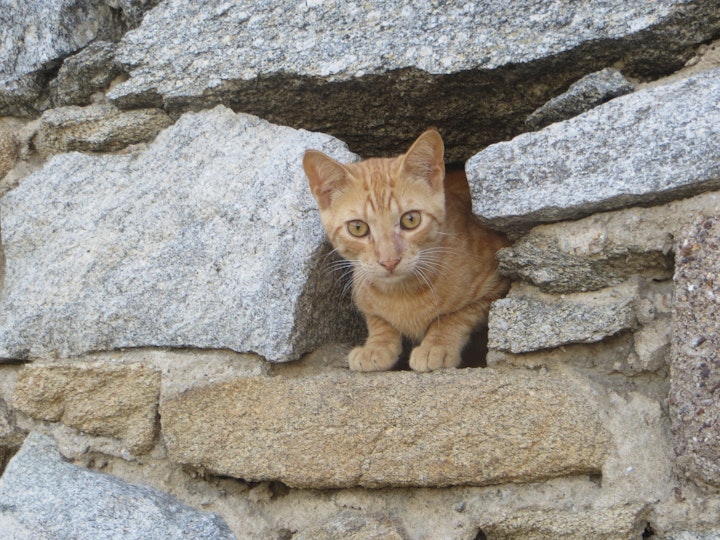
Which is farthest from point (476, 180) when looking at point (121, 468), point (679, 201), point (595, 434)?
point (121, 468)

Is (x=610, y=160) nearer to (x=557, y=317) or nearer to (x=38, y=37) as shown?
(x=557, y=317)

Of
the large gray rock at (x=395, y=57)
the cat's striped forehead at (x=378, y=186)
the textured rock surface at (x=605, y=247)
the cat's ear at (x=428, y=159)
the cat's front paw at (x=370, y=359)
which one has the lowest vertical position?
the cat's front paw at (x=370, y=359)

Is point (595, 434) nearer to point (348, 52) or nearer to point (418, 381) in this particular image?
point (418, 381)

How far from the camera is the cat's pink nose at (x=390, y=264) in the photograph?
2656 millimetres

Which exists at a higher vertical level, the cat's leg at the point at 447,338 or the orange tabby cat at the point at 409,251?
the orange tabby cat at the point at 409,251

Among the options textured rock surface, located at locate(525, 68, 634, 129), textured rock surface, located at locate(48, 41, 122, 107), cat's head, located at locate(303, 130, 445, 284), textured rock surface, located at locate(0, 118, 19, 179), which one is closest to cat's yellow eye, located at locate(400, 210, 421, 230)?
cat's head, located at locate(303, 130, 445, 284)

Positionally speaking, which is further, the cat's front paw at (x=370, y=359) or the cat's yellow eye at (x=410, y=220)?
the cat's yellow eye at (x=410, y=220)

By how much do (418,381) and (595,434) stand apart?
49 cm

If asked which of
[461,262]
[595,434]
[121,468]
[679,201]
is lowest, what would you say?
[121,468]

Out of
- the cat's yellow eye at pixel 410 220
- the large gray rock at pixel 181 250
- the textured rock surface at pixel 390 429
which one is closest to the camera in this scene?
the textured rock surface at pixel 390 429

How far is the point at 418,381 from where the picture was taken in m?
2.33

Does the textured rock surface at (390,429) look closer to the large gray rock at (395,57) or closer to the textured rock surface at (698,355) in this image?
the textured rock surface at (698,355)

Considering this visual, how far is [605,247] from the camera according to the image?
2.16 meters

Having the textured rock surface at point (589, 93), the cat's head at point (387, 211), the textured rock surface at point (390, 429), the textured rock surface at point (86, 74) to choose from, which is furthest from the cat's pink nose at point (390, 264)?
the textured rock surface at point (86, 74)
